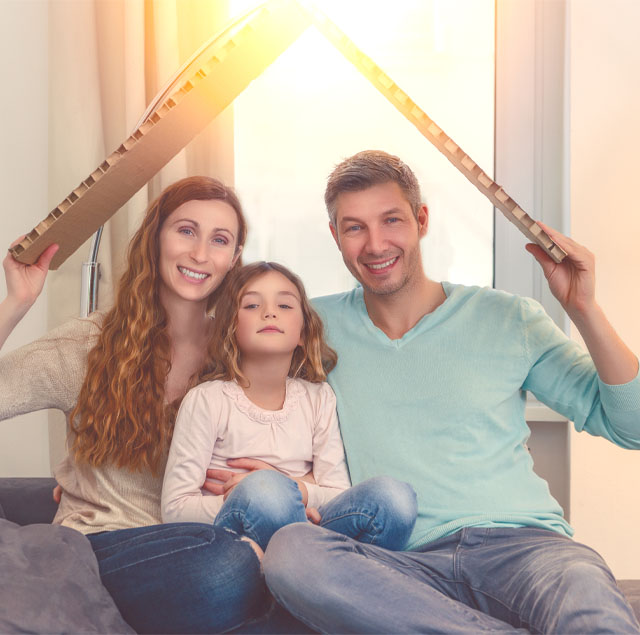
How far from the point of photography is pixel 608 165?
1.99 metres

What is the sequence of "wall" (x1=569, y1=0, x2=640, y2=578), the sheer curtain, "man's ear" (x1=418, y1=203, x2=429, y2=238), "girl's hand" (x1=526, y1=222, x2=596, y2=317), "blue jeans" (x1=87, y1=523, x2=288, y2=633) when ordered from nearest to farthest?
1. "blue jeans" (x1=87, y1=523, x2=288, y2=633)
2. "girl's hand" (x1=526, y1=222, x2=596, y2=317)
3. "man's ear" (x1=418, y1=203, x2=429, y2=238)
4. "wall" (x1=569, y1=0, x2=640, y2=578)
5. the sheer curtain

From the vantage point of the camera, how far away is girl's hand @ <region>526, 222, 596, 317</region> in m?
1.32

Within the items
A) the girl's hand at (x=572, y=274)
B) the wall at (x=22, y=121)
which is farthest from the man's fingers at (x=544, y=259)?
the wall at (x=22, y=121)

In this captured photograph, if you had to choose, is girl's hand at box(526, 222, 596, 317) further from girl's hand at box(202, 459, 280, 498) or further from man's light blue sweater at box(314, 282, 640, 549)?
girl's hand at box(202, 459, 280, 498)

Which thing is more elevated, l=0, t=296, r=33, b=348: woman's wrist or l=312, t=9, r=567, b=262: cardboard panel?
l=312, t=9, r=567, b=262: cardboard panel

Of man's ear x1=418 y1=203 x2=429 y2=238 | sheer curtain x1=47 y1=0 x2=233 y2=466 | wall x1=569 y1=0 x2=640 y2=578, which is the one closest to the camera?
man's ear x1=418 y1=203 x2=429 y2=238

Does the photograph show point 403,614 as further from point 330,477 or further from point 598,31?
point 598,31

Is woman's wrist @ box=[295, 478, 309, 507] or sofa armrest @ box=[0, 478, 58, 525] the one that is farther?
sofa armrest @ box=[0, 478, 58, 525]

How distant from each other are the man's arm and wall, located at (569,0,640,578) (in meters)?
0.67

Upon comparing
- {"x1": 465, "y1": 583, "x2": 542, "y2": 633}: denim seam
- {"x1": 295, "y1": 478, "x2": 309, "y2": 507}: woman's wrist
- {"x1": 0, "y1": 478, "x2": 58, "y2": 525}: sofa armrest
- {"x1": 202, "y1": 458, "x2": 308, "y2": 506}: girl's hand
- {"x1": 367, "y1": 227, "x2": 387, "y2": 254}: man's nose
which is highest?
{"x1": 367, "y1": 227, "x2": 387, "y2": 254}: man's nose

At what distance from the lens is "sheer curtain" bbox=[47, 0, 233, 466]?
6.89 feet

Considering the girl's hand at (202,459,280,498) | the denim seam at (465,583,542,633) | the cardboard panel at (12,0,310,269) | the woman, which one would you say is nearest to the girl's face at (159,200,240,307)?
the woman

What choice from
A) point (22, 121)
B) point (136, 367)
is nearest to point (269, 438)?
point (136, 367)

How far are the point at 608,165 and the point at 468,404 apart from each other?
0.90m
